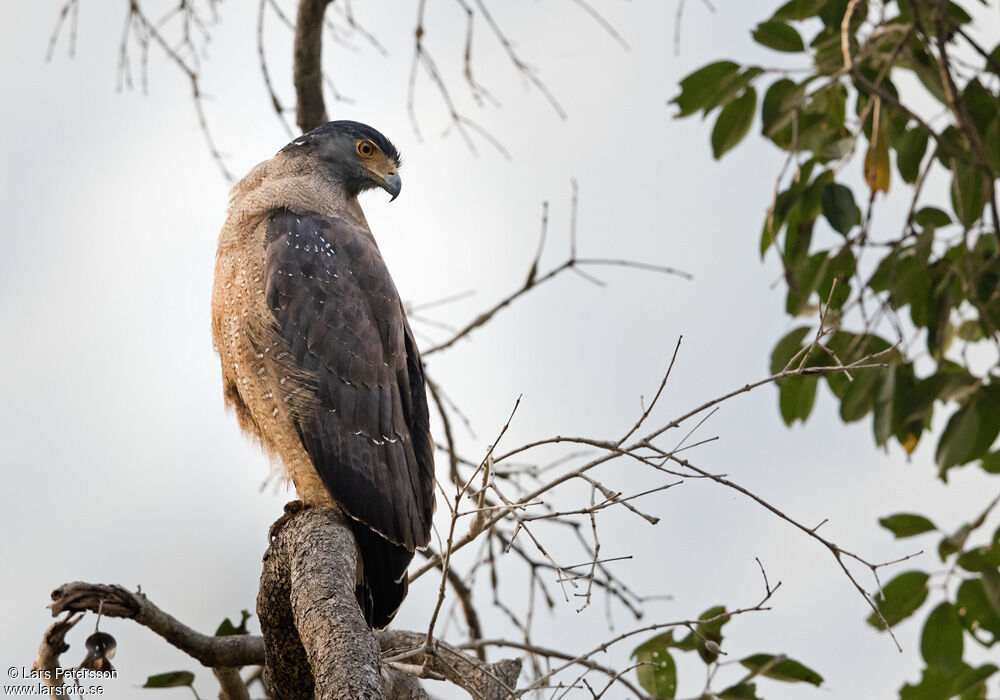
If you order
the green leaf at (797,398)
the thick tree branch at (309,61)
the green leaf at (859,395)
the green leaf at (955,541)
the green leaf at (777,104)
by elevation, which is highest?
the thick tree branch at (309,61)

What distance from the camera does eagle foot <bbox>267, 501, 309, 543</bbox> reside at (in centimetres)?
322

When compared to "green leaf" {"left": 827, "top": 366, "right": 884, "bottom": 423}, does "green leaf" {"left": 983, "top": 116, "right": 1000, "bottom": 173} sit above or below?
above

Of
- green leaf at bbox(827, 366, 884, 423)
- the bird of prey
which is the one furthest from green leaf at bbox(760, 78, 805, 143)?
the bird of prey

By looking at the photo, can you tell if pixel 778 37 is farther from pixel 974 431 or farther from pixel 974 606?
pixel 974 606

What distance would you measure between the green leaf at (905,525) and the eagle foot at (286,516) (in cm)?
211

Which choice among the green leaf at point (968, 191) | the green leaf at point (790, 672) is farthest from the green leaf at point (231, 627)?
the green leaf at point (968, 191)

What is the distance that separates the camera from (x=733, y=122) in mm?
4102

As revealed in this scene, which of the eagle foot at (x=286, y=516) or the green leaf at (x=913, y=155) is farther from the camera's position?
the green leaf at (x=913, y=155)

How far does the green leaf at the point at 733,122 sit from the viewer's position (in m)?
4.07

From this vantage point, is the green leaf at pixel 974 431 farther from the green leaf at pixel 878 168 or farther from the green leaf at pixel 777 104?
the green leaf at pixel 777 104

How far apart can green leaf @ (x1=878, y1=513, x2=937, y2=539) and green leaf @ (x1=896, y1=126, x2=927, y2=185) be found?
134 centimetres

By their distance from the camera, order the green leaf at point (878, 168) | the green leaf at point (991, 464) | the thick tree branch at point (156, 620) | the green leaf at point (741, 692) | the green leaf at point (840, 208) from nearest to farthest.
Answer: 1. the thick tree branch at point (156, 620)
2. the green leaf at point (741, 692)
3. the green leaf at point (840, 208)
4. the green leaf at point (878, 168)
5. the green leaf at point (991, 464)

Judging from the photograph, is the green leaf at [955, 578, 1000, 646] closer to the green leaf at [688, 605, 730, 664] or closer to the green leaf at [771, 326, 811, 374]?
the green leaf at [771, 326, 811, 374]

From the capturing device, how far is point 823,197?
392 centimetres
